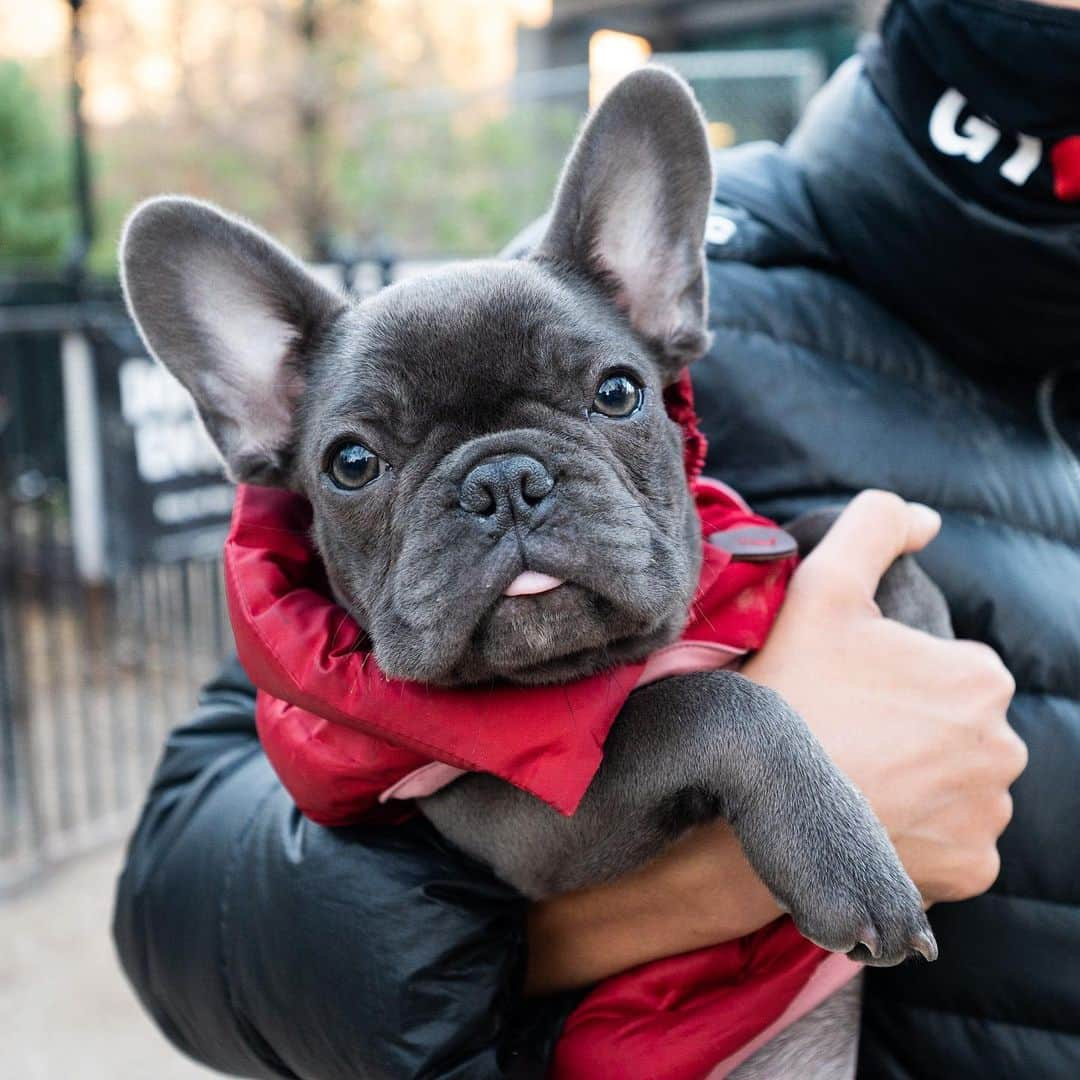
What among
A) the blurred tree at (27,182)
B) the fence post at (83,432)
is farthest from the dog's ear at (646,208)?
the blurred tree at (27,182)

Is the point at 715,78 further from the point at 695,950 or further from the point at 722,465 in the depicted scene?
the point at 695,950

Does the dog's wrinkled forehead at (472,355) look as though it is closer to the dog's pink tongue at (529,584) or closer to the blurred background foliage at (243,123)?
the dog's pink tongue at (529,584)

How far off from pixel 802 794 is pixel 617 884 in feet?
1.19

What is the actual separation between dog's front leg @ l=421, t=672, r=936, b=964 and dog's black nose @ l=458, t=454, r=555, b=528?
0.36m

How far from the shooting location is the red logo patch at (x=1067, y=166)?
79.2 inches

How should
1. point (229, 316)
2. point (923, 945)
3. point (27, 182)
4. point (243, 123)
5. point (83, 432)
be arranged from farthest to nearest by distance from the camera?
point (243, 123) < point (27, 182) < point (83, 432) < point (229, 316) < point (923, 945)

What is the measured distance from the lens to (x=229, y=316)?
6.89 ft

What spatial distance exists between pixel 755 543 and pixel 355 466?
2.12ft

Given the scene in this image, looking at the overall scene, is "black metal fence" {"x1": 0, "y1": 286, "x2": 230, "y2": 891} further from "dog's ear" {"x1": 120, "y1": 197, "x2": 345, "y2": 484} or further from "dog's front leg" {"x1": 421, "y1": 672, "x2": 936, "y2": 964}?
"dog's front leg" {"x1": 421, "y1": 672, "x2": 936, "y2": 964}

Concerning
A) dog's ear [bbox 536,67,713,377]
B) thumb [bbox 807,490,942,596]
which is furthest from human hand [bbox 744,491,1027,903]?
dog's ear [bbox 536,67,713,377]

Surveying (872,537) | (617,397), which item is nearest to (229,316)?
(617,397)

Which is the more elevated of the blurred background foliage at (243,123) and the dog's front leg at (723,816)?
the dog's front leg at (723,816)

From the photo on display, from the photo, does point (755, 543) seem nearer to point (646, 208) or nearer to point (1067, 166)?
point (646, 208)

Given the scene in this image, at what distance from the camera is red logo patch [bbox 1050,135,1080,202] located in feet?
6.60
